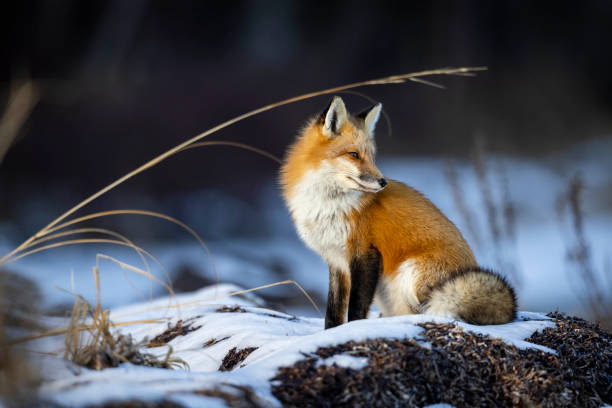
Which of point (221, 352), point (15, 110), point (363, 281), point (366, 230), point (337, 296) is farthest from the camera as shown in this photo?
point (337, 296)

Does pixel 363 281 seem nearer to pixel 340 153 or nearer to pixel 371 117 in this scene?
pixel 340 153

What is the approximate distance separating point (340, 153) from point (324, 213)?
40 cm

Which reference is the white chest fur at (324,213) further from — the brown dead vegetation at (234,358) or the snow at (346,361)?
the snow at (346,361)

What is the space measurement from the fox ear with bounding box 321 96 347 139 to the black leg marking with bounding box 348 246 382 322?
813 mm

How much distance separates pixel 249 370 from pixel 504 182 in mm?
4160

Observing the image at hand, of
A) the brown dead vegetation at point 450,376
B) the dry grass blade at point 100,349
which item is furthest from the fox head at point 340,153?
the dry grass blade at point 100,349

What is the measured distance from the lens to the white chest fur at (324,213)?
3.19 meters

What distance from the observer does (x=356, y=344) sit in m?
2.00

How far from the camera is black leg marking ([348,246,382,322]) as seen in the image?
3.04 metres

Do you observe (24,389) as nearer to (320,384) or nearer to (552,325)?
(320,384)

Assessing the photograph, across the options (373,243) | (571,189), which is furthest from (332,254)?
(571,189)

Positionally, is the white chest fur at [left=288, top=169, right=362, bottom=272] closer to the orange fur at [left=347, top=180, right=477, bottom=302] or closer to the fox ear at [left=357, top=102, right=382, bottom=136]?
the orange fur at [left=347, top=180, right=477, bottom=302]

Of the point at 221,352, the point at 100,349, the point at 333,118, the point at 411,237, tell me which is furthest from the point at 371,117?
the point at 100,349

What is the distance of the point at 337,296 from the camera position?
340 centimetres
